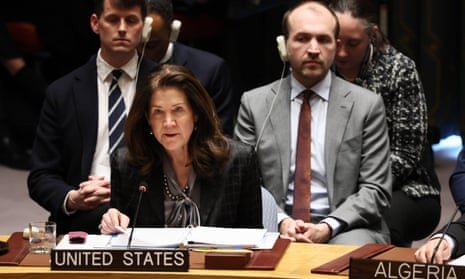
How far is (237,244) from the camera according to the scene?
12.4 ft

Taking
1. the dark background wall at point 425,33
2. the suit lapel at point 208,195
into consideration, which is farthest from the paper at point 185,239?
the dark background wall at point 425,33

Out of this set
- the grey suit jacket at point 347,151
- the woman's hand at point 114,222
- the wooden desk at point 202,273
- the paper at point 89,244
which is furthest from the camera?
the grey suit jacket at point 347,151

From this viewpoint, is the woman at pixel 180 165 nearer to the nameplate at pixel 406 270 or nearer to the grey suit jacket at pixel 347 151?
the grey suit jacket at pixel 347 151

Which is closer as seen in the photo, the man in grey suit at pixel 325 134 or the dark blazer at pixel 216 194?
the dark blazer at pixel 216 194

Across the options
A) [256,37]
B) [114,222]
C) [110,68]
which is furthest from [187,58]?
[256,37]

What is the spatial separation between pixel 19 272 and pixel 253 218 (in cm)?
98

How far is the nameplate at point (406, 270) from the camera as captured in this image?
332 centimetres

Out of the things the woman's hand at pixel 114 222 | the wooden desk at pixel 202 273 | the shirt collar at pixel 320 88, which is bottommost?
the wooden desk at pixel 202 273

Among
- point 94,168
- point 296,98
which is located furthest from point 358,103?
point 94,168

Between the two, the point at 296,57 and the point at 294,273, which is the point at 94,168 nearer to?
the point at 296,57

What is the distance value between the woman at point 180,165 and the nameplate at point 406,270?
35.5 inches

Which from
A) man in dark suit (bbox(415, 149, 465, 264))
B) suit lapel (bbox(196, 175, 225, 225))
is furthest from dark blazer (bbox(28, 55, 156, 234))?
man in dark suit (bbox(415, 149, 465, 264))

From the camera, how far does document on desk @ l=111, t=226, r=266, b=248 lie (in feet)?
12.4

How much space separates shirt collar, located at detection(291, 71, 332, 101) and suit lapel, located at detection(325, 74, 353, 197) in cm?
2
